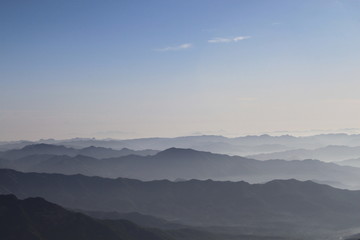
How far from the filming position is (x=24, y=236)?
639ft

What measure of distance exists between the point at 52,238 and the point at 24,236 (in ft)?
39.5

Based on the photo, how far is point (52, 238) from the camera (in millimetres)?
199500

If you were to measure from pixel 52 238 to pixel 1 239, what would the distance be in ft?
70.4

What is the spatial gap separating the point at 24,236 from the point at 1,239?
10.2 meters

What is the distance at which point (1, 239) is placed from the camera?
640ft
